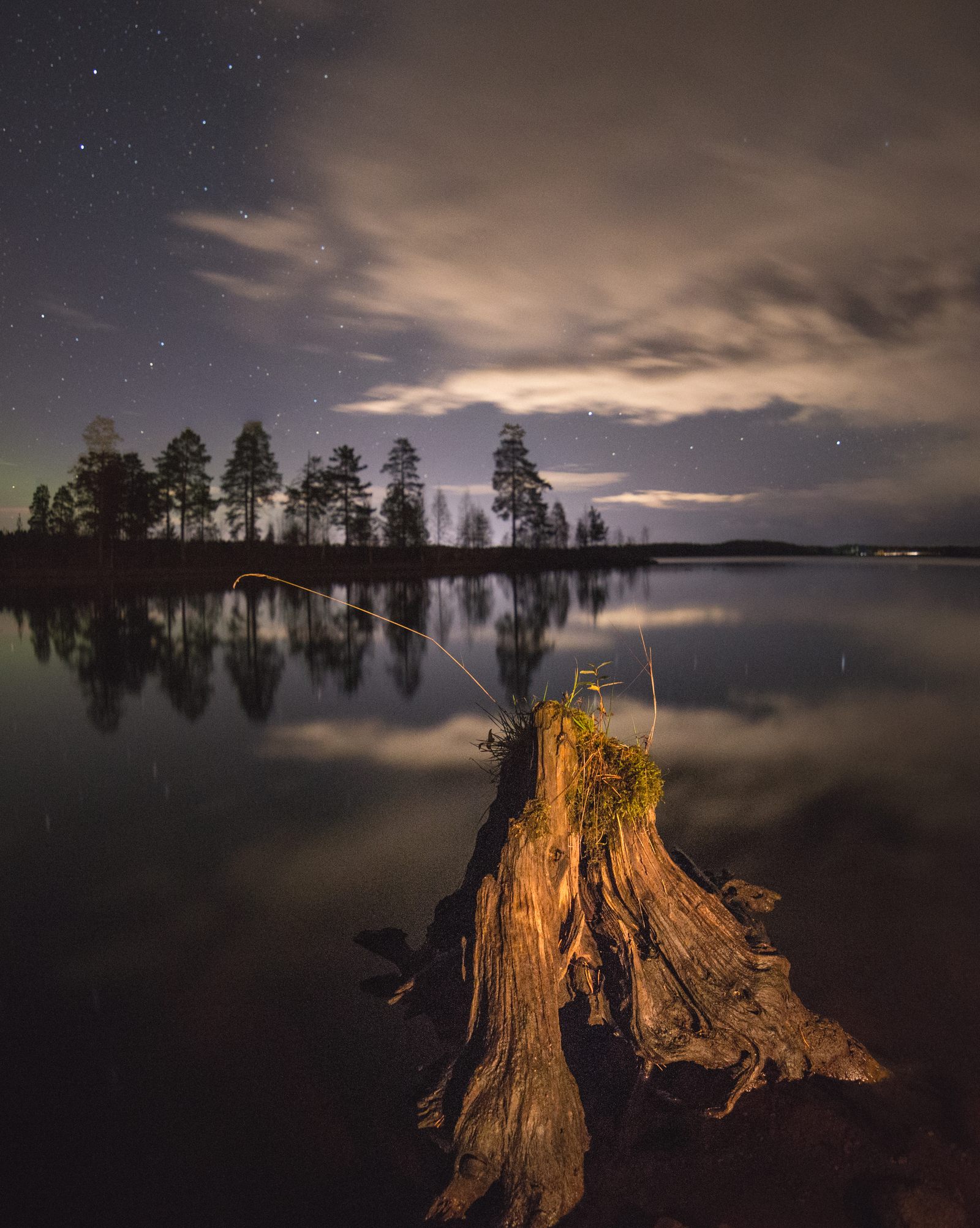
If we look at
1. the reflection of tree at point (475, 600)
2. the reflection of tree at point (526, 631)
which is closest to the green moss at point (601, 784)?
the reflection of tree at point (526, 631)

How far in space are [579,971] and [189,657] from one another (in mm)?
19399

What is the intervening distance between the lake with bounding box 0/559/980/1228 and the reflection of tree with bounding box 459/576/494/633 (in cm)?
1250

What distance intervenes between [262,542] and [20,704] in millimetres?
73165

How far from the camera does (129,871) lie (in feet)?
22.5

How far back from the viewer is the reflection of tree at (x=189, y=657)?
15328 millimetres

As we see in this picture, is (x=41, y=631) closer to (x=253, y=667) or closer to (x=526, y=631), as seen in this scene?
(x=253, y=667)

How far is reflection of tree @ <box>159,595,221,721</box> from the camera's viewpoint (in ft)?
50.3

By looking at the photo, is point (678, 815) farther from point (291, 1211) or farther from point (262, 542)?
point (262, 542)

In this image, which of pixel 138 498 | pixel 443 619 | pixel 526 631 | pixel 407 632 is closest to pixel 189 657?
pixel 407 632

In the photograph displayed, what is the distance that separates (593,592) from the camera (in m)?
50.6

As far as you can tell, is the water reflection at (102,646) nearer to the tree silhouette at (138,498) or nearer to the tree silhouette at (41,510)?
the tree silhouette at (138,498)

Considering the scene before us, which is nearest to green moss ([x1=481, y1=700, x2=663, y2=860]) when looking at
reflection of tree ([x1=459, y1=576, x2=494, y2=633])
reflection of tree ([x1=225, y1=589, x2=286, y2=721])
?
reflection of tree ([x1=225, y1=589, x2=286, y2=721])

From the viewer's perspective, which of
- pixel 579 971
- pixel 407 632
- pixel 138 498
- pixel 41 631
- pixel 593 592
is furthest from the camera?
pixel 138 498

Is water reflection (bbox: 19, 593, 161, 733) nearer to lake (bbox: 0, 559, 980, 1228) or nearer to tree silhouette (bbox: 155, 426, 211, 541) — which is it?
lake (bbox: 0, 559, 980, 1228)
